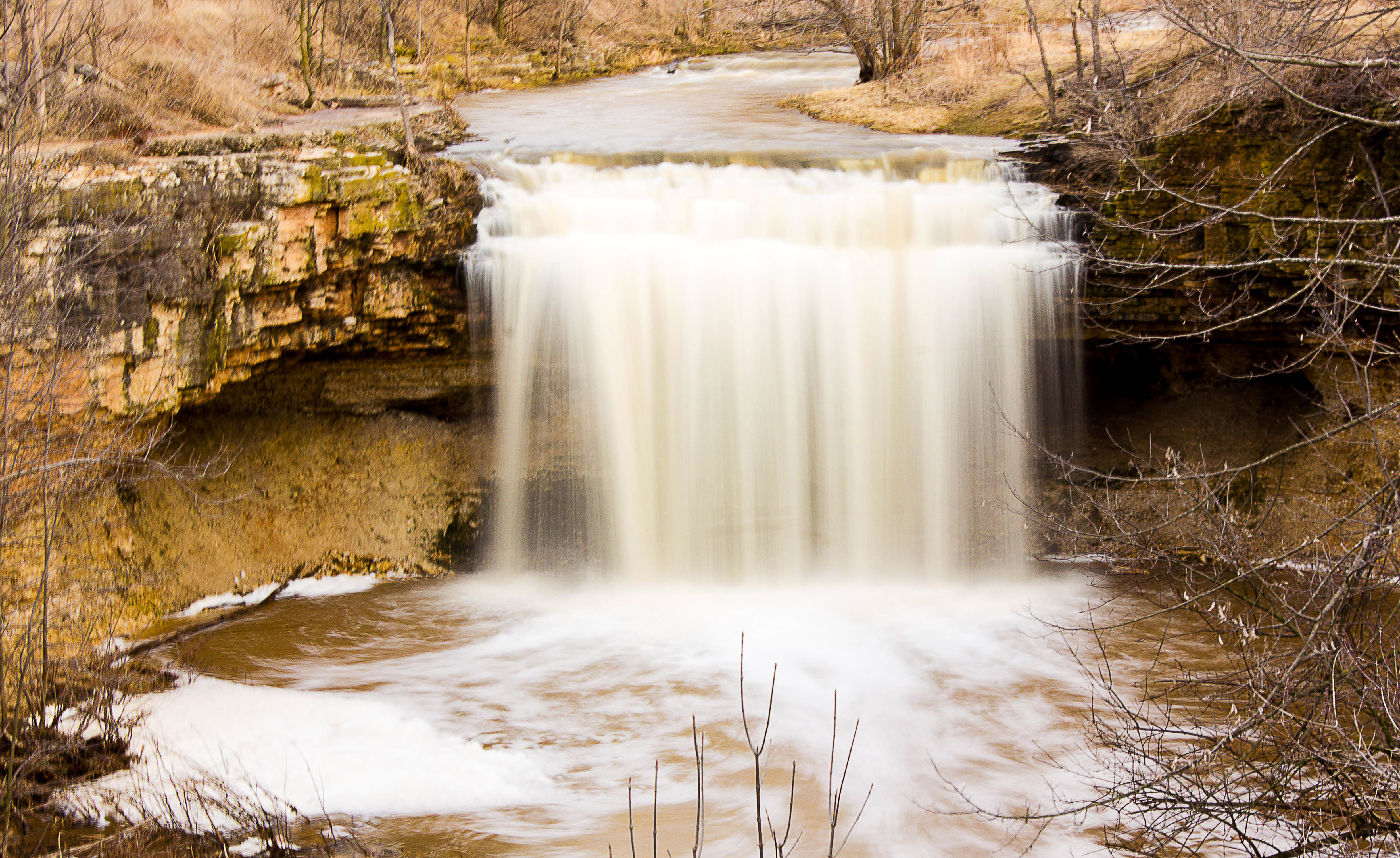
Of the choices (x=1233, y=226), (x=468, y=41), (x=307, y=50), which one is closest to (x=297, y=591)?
(x=307, y=50)

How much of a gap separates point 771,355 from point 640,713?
3497 mm

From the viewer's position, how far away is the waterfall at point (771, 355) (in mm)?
8766

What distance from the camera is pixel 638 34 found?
2002cm

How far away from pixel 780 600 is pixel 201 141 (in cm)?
601

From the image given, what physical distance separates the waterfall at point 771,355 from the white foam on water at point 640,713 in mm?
641

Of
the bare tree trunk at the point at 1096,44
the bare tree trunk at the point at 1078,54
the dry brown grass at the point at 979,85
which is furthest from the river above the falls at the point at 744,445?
the dry brown grass at the point at 979,85

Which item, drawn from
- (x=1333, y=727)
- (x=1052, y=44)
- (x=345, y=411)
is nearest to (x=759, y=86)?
(x=1052, y=44)

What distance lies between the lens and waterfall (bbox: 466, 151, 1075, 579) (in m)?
8.77

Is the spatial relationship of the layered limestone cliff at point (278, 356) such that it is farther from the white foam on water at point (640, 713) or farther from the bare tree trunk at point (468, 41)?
the bare tree trunk at point (468, 41)

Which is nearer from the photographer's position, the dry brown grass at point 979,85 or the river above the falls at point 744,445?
the river above the falls at point 744,445

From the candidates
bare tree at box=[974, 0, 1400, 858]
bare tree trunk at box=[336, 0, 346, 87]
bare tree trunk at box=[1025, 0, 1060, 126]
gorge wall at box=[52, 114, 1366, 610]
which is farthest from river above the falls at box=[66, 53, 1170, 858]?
bare tree trunk at box=[336, 0, 346, 87]

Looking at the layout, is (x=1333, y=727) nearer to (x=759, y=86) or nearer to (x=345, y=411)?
(x=345, y=411)

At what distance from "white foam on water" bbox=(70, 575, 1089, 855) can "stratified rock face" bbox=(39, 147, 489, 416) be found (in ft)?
7.41

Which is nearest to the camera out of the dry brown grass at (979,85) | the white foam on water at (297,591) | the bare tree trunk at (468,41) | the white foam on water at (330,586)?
the white foam on water at (297,591)
